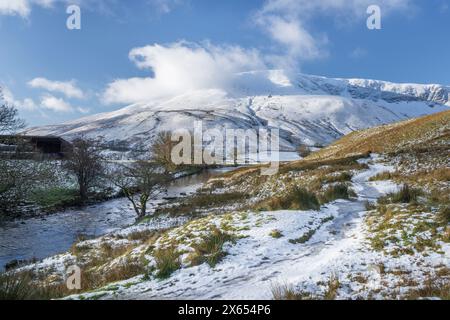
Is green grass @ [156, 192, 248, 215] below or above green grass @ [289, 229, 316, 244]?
below

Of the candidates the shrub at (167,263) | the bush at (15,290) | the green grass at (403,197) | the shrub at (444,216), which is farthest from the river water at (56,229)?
the shrub at (444,216)

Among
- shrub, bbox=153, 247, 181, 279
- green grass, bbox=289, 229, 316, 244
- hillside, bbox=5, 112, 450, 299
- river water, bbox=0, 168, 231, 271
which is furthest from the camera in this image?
river water, bbox=0, 168, 231, 271

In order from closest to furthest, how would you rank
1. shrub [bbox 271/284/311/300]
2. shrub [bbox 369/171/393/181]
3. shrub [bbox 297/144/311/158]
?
shrub [bbox 271/284/311/300]
shrub [bbox 369/171/393/181]
shrub [bbox 297/144/311/158]

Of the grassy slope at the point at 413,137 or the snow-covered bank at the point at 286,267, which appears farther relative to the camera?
the grassy slope at the point at 413,137

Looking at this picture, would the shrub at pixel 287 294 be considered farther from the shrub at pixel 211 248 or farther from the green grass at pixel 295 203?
the green grass at pixel 295 203

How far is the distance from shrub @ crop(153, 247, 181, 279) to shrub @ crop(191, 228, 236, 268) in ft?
1.80

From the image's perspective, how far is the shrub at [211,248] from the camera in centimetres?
910

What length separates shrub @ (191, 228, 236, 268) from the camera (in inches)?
358

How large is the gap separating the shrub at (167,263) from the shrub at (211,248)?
1.80 feet

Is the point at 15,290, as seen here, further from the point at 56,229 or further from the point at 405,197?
the point at 56,229

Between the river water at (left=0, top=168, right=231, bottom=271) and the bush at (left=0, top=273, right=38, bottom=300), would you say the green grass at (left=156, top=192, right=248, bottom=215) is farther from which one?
the bush at (left=0, top=273, right=38, bottom=300)

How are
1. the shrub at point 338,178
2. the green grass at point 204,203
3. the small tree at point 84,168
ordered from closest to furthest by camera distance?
the shrub at point 338,178 → the green grass at point 204,203 → the small tree at point 84,168

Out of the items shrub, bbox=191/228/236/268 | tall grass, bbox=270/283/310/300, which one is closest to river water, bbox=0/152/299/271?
shrub, bbox=191/228/236/268
